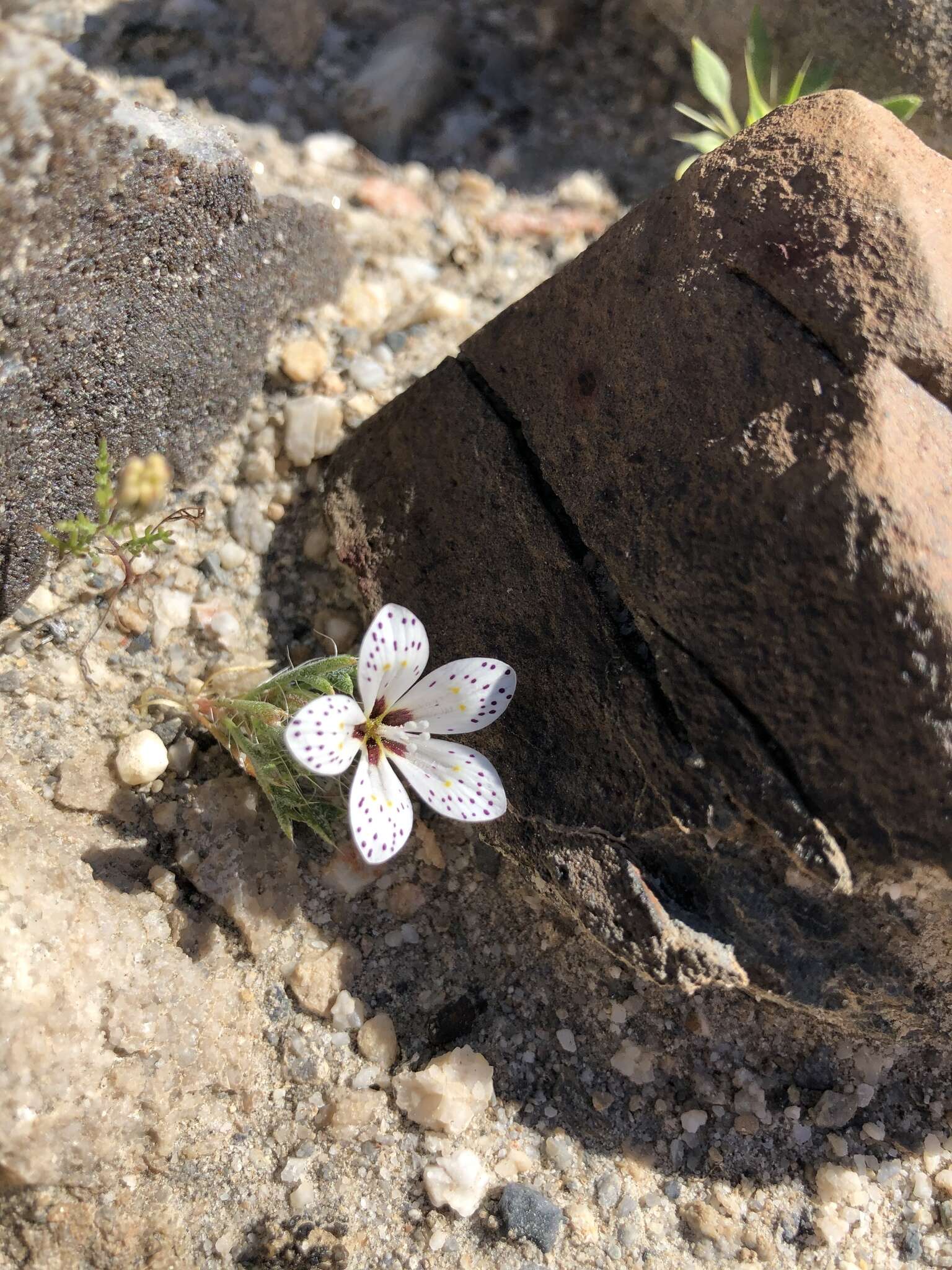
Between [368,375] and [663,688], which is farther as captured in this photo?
[368,375]

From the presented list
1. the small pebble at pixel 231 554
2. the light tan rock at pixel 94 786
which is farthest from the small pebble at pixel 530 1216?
the small pebble at pixel 231 554

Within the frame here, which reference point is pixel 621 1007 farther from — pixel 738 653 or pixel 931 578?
pixel 931 578

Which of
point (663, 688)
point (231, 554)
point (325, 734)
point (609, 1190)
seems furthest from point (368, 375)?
point (609, 1190)

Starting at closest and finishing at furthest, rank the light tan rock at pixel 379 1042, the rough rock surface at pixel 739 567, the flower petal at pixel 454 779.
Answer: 1. the rough rock surface at pixel 739 567
2. the flower petal at pixel 454 779
3. the light tan rock at pixel 379 1042

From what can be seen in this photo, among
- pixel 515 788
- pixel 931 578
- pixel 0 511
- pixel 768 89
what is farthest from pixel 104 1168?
pixel 768 89

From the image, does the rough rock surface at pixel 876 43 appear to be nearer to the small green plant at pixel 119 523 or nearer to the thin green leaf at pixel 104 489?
the small green plant at pixel 119 523

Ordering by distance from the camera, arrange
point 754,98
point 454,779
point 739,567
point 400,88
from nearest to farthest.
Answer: point 739,567, point 454,779, point 754,98, point 400,88

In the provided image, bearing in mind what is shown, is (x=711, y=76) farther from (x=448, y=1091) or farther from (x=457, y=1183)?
(x=457, y=1183)
